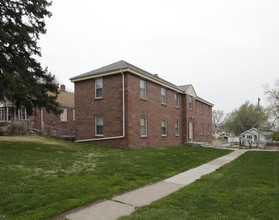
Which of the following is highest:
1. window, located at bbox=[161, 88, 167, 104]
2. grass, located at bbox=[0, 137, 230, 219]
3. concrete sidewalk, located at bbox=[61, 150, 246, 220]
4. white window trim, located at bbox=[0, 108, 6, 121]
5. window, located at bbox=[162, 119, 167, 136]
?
window, located at bbox=[161, 88, 167, 104]

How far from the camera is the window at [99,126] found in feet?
51.9

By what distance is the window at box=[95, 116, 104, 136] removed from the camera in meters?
15.8

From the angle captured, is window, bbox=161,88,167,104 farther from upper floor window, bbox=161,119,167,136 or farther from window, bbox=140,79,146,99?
window, bbox=140,79,146,99

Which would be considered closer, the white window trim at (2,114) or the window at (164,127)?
the window at (164,127)

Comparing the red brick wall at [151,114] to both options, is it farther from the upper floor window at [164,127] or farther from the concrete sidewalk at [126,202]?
the concrete sidewalk at [126,202]

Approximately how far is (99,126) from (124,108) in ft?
9.84

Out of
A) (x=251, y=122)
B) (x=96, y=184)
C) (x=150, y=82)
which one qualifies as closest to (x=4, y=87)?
(x=96, y=184)

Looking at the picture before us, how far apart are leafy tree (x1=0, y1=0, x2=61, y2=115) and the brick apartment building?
4243 millimetres

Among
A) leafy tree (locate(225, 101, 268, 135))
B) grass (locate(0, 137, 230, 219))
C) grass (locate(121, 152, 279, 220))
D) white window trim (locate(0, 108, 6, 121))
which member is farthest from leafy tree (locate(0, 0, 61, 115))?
leafy tree (locate(225, 101, 268, 135))

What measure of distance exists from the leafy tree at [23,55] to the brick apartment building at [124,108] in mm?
4243

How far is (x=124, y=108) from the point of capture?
14.4 metres

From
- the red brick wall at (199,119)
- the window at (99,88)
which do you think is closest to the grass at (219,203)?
the window at (99,88)

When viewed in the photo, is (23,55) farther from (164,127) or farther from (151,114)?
(164,127)

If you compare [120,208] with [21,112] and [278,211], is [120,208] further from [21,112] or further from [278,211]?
[21,112]
